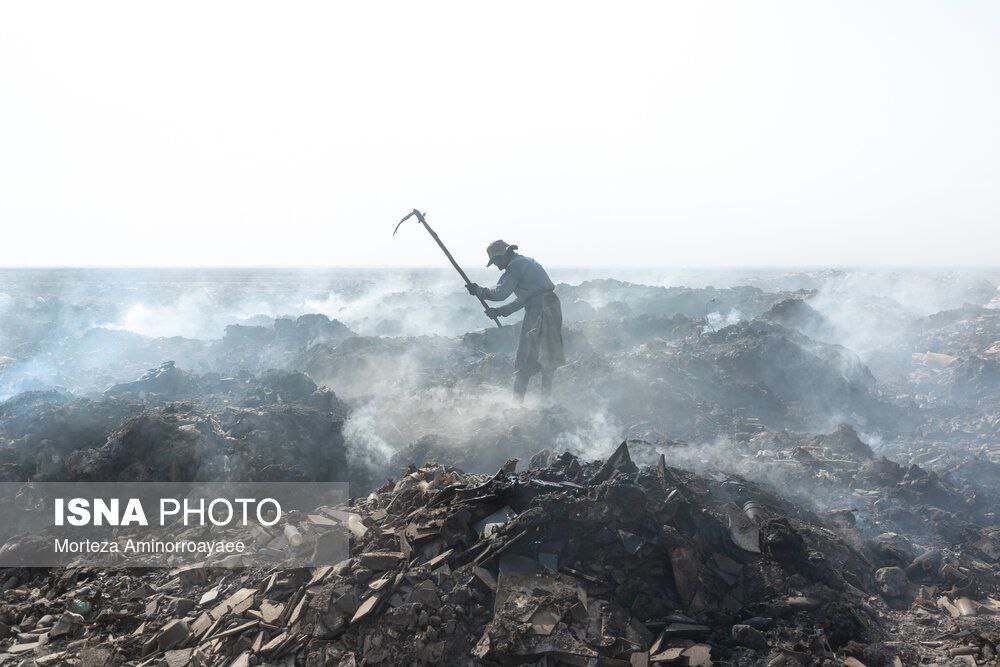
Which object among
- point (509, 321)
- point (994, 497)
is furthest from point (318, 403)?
point (509, 321)

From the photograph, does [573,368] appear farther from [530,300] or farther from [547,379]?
[530,300]

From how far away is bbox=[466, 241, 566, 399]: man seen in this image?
8023 mm

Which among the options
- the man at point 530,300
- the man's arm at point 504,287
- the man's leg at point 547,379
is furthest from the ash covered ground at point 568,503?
the man's arm at point 504,287

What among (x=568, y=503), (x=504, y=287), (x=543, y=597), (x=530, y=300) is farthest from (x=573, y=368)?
(x=543, y=597)

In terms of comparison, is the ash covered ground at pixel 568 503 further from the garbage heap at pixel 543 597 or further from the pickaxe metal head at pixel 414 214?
the pickaxe metal head at pixel 414 214

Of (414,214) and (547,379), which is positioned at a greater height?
(414,214)

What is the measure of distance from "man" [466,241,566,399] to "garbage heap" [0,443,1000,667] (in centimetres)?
386

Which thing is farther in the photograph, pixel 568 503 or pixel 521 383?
pixel 521 383

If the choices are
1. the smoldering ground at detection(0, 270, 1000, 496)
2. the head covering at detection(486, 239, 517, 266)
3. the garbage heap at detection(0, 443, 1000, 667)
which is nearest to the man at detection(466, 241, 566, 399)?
the head covering at detection(486, 239, 517, 266)

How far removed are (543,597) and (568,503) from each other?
2.49 feet

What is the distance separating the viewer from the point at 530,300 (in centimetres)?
827

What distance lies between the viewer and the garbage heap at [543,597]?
3.17 meters

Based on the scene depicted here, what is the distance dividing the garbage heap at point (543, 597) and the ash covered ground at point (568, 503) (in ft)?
0.05

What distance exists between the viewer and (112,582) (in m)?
4.40
